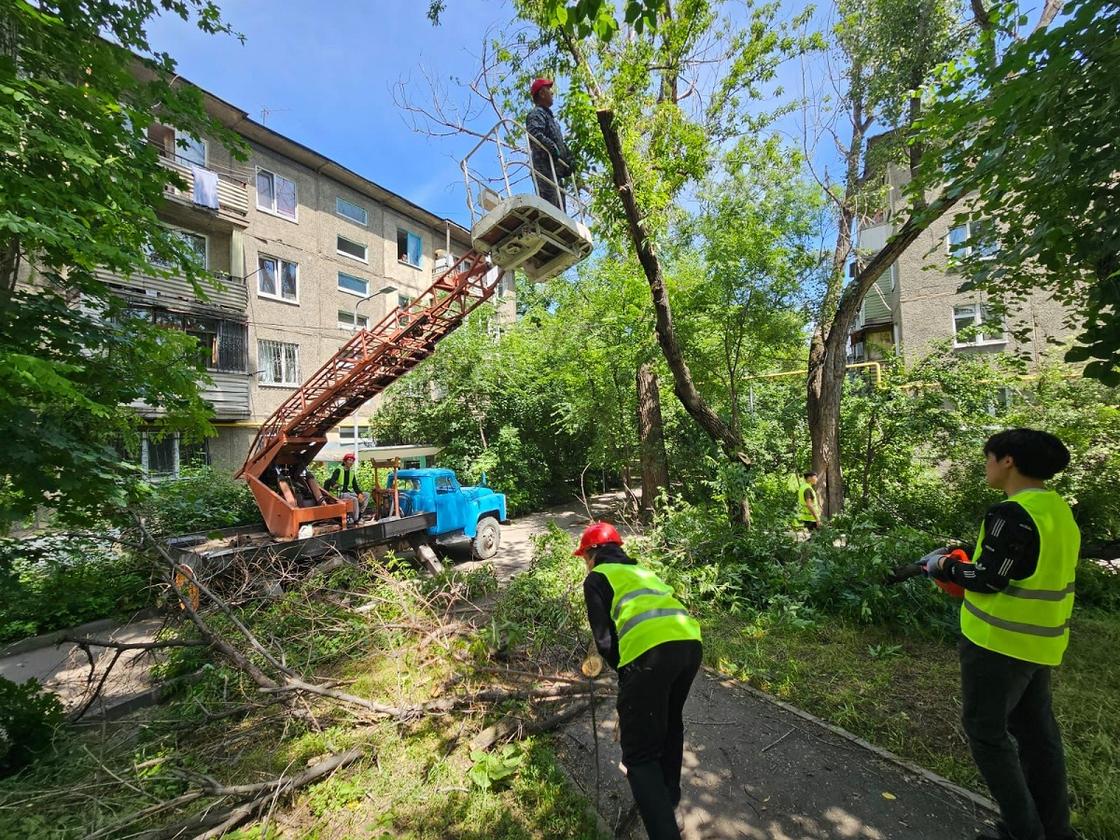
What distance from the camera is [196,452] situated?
13.3m

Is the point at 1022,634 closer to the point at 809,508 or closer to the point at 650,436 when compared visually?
the point at 809,508

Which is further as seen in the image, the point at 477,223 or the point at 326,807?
the point at 477,223

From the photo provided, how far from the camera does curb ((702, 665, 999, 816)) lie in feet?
Result: 8.34

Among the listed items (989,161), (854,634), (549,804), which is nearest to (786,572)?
(854,634)

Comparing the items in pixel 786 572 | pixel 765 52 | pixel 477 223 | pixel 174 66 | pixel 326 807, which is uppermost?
pixel 765 52

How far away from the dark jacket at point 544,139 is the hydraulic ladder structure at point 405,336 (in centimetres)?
16

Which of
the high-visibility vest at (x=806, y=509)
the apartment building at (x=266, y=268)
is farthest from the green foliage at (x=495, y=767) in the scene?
the apartment building at (x=266, y=268)

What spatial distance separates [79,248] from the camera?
8.63ft

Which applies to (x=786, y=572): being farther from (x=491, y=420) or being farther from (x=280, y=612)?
(x=491, y=420)

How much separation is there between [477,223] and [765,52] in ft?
18.3

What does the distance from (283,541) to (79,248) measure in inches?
176

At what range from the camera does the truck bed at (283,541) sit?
5.59 metres

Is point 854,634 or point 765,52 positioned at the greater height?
point 765,52

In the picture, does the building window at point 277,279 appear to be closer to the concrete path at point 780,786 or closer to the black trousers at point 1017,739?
the concrete path at point 780,786
